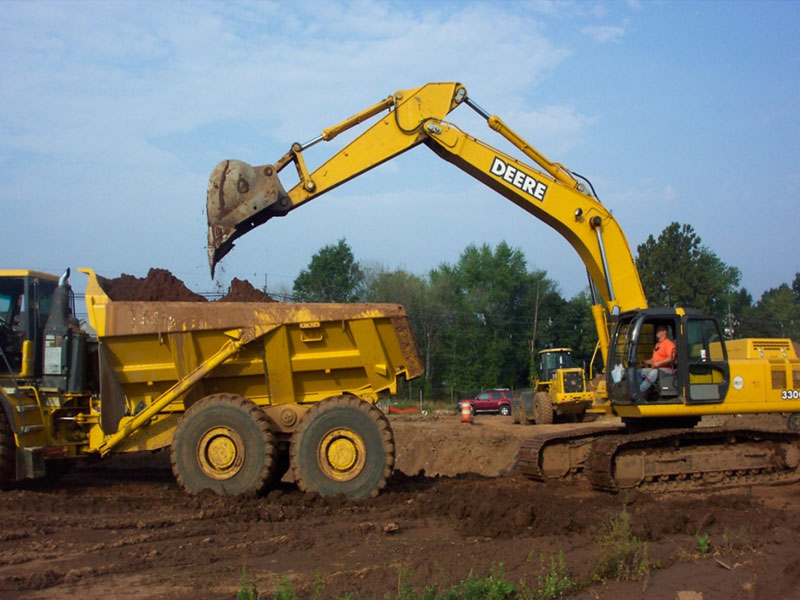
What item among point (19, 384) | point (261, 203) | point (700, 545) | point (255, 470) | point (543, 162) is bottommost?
point (700, 545)

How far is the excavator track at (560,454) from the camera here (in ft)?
35.6

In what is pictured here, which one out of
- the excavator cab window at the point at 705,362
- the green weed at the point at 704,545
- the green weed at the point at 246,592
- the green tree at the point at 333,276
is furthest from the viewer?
the green tree at the point at 333,276

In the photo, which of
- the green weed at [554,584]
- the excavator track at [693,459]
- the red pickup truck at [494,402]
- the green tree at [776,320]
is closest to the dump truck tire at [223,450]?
the green weed at [554,584]

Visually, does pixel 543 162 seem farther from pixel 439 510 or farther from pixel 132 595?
pixel 132 595

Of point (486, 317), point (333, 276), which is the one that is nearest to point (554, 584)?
point (333, 276)

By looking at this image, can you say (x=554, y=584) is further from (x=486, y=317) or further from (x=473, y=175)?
(x=486, y=317)

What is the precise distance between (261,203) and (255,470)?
3273mm

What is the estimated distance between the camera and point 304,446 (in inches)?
361

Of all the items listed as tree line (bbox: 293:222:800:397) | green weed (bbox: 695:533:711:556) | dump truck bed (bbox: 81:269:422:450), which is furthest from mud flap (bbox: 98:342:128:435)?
tree line (bbox: 293:222:800:397)

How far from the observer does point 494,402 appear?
1604 inches

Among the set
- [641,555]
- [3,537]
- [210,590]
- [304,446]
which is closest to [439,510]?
[304,446]

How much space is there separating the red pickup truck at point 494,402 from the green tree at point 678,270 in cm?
1749

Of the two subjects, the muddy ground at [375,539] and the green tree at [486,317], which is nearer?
the muddy ground at [375,539]

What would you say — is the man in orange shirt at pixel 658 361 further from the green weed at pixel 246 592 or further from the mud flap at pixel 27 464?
the mud flap at pixel 27 464
